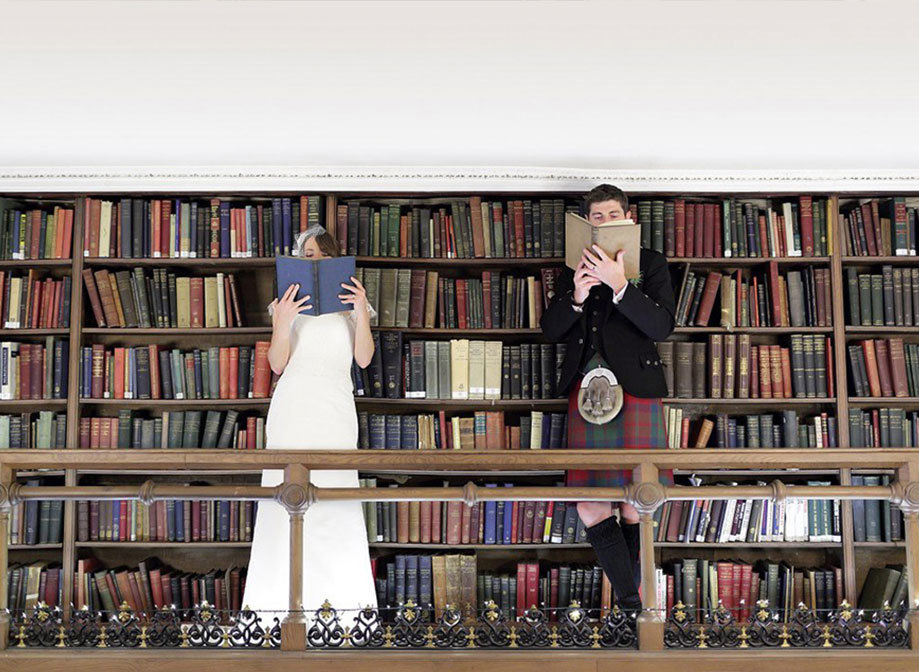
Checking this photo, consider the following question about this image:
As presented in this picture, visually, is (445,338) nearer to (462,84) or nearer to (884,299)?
(462,84)

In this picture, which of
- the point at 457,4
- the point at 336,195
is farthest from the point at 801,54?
the point at 336,195

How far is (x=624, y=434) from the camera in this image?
11.4 feet

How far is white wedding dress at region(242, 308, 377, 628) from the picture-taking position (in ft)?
10.7

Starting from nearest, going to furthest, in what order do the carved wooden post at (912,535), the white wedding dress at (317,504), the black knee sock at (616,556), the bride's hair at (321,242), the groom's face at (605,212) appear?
1. the carved wooden post at (912,535)
2. the black knee sock at (616,556)
3. the white wedding dress at (317,504)
4. the groom's face at (605,212)
5. the bride's hair at (321,242)

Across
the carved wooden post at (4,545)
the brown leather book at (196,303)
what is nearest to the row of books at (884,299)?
the brown leather book at (196,303)

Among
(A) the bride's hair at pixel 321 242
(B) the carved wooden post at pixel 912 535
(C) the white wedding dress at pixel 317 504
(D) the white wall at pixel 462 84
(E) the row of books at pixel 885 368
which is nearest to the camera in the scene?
(D) the white wall at pixel 462 84

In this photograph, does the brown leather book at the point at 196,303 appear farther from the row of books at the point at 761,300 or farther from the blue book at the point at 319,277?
the row of books at the point at 761,300

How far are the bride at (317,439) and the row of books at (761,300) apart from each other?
60.7 inches

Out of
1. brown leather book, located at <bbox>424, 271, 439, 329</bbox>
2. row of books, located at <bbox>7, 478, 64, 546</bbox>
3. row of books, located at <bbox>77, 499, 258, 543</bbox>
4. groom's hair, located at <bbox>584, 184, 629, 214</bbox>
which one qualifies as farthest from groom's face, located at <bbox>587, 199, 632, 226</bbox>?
row of books, located at <bbox>7, 478, 64, 546</bbox>

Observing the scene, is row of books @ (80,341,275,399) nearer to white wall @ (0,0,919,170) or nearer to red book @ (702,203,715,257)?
white wall @ (0,0,919,170)

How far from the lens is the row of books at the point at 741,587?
13.0ft

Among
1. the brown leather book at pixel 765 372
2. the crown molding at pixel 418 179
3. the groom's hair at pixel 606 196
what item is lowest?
the brown leather book at pixel 765 372

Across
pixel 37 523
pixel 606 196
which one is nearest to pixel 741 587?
pixel 606 196

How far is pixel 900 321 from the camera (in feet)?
13.4
